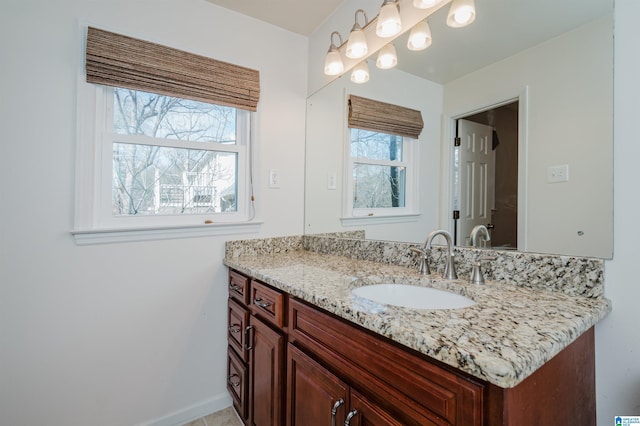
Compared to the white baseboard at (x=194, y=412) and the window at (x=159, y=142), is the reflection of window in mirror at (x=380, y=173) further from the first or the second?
the white baseboard at (x=194, y=412)

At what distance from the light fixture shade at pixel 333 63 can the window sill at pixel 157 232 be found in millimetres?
1014

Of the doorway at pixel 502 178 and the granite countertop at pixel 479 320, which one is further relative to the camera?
the doorway at pixel 502 178

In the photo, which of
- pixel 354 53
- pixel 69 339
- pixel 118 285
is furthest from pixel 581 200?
pixel 69 339

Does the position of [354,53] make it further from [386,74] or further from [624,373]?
[624,373]

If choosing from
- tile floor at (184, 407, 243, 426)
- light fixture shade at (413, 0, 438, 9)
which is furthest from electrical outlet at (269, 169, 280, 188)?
tile floor at (184, 407, 243, 426)

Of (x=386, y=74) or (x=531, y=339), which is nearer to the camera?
(x=531, y=339)

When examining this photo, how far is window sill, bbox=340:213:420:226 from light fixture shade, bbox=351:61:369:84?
0.79 m

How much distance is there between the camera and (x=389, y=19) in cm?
136

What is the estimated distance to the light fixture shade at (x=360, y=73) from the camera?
1.69 m

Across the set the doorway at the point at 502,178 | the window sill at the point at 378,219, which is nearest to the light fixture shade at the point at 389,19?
the doorway at the point at 502,178

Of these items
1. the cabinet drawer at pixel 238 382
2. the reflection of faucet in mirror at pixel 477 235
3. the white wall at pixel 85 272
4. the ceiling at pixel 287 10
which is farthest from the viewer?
the ceiling at pixel 287 10

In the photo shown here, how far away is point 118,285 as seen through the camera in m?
1.49

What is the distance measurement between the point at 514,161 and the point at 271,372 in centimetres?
124

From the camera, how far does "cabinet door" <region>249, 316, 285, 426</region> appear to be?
3.87ft
